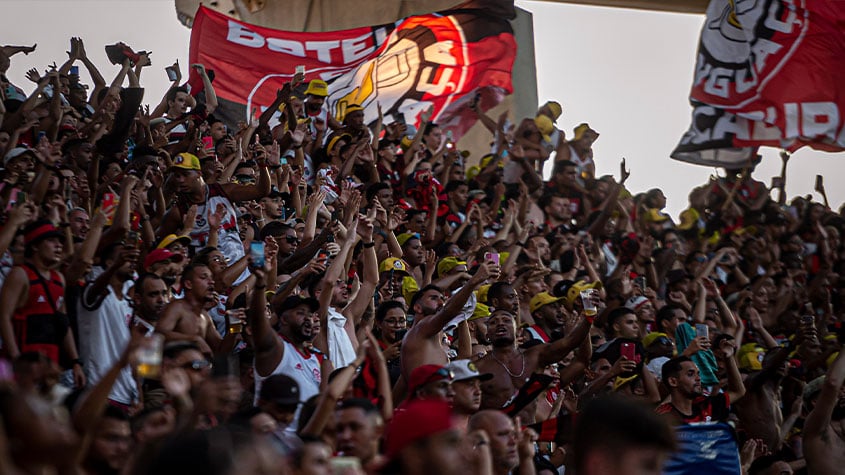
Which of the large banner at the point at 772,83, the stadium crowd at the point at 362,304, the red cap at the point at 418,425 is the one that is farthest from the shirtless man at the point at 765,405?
the red cap at the point at 418,425

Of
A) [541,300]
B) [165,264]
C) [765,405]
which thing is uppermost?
[165,264]

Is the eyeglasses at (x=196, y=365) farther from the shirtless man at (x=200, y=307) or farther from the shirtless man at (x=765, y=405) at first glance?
the shirtless man at (x=765, y=405)

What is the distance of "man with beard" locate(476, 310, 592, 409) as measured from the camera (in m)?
7.82

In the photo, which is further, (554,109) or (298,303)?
(554,109)

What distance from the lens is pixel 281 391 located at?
561cm

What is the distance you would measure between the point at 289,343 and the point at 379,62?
8.45m

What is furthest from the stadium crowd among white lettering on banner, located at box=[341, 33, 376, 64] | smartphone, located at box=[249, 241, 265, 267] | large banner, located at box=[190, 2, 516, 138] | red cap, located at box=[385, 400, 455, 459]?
white lettering on banner, located at box=[341, 33, 376, 64]

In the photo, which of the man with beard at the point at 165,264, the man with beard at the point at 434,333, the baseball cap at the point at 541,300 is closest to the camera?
the man with beard at the point at 434,333

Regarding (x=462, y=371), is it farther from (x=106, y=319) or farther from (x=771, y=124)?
(x=771, y=124)

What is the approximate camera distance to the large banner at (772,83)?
15.1m

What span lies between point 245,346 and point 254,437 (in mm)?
4039

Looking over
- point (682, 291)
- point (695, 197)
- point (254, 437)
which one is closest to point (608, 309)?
point (682, 291)

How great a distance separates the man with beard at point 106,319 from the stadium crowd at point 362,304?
2cm

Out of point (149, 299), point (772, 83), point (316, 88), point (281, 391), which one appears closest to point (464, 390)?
point (281, 391)
